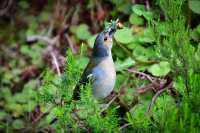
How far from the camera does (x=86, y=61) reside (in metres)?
4.65

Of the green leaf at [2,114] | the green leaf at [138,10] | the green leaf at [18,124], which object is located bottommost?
the green leaf at [18,124]

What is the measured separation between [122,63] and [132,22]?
0.68 metres

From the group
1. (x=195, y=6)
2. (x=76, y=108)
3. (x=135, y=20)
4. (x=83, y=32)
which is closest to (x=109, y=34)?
(x=76, y=108)

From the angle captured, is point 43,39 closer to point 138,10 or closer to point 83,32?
point 83,32

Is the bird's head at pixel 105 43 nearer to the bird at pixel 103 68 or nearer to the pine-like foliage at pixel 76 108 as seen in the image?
the bird at pixel 103 68

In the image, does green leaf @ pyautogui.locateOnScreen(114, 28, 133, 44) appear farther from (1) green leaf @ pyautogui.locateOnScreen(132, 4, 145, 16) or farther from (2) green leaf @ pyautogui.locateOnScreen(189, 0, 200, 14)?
(2) green leaf @ pyautogui.locateOnScreen(189, 0, 200, 14)

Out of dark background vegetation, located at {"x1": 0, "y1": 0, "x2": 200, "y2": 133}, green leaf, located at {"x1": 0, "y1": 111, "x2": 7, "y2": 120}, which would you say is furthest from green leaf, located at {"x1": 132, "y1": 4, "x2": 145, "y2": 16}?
green leaf, located at {"x1": 0, "y1": 111, "x2": 7, "y2": 120}

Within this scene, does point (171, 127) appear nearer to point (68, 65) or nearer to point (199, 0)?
point (68, 65)

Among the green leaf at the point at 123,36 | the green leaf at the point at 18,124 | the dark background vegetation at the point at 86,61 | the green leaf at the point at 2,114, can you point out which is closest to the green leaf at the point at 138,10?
the dark background vegetation at the point at 86,61

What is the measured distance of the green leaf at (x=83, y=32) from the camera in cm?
520

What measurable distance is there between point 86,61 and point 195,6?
103 cm

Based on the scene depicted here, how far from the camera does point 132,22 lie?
4773 millimetres

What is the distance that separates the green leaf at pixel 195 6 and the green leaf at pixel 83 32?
115cm

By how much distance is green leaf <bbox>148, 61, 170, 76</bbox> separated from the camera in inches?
161
